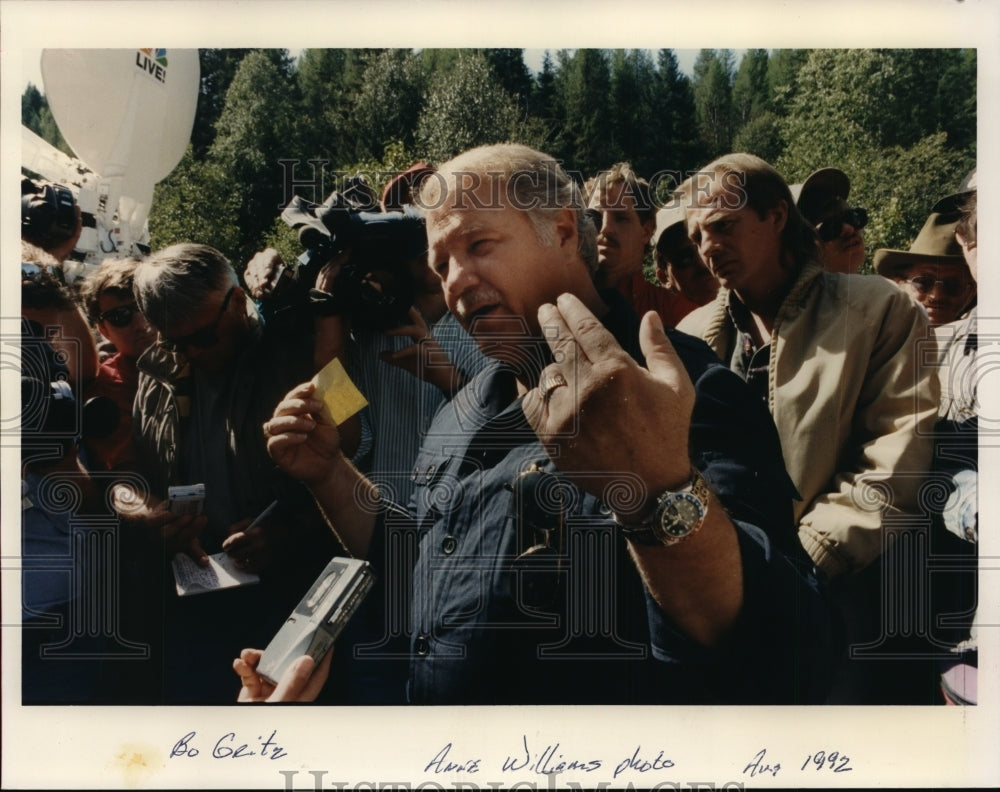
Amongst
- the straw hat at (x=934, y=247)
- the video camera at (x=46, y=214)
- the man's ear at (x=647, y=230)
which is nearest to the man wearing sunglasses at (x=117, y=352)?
the video camera at (x=46, y=214)

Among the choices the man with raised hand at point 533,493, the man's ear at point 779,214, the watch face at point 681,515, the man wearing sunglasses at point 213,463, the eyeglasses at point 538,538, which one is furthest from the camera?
the man wearing sunglasses at point 213,463

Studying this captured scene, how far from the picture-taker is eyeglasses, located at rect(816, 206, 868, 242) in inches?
147

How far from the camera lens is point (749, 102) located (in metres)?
3.80

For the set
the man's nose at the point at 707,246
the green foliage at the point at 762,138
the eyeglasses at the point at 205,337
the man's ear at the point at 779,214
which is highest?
the green foliage at the point at 762,138

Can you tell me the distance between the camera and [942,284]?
3.82 m

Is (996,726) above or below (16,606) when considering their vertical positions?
below

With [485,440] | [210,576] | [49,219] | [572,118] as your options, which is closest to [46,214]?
[49,219]

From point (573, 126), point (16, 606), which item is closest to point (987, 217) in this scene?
point (573, 126)

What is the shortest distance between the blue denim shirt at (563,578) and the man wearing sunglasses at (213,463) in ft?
1.35

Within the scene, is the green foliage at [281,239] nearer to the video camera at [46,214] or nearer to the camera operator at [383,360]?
the camera operator at [383,360]

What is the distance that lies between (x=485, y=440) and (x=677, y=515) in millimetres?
958

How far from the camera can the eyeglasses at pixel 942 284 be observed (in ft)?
12.5

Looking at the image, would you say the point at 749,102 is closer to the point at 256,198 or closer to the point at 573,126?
the point at 573,126

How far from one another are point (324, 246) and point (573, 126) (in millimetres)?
1059
